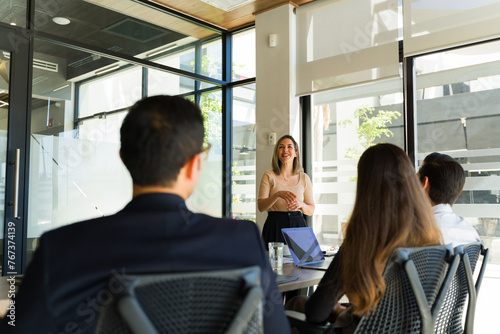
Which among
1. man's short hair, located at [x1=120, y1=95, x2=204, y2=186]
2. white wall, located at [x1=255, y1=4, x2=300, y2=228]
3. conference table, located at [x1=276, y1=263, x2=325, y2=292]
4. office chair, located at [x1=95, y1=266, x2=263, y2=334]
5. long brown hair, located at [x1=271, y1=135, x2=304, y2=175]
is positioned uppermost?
white wall, located at [x1=255, y1=4, x2=300, y2=228]

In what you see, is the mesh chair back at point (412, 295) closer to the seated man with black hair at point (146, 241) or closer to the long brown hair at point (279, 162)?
the seated man with black hair at point (146, 241)

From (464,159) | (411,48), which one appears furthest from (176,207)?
(411,48)

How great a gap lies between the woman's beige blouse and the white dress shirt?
1.83m

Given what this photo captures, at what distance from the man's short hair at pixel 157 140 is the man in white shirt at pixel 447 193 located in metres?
1.40

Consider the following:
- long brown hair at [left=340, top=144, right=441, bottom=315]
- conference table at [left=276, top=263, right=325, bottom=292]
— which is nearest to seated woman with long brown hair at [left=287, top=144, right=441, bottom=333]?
long brown hair at [left=340, top=144, right=441, bottom=315]

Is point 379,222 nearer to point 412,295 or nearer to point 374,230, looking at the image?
point 374,230

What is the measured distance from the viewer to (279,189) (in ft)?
12.4

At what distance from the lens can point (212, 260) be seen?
0.89m

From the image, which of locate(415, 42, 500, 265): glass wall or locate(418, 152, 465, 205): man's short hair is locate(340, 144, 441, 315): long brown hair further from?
locate(415, 42, 500, 265): glass wall

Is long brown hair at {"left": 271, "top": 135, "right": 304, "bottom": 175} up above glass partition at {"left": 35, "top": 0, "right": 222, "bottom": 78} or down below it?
below

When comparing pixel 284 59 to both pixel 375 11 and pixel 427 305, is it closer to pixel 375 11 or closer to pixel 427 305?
pixel 375 11

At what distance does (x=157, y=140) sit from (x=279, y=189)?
113 inches

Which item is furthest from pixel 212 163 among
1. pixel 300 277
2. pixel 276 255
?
pixel 300 277

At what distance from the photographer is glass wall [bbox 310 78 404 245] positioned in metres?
4.57
